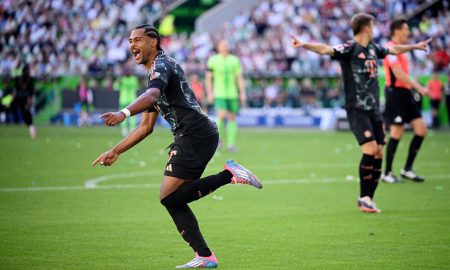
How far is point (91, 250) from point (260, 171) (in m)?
8.68

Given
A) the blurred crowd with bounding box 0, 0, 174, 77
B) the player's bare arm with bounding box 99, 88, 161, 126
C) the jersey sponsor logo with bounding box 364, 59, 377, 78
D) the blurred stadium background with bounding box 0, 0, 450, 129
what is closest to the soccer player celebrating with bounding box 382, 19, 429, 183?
the jersey sponsor logo with bounding box 364, 59, 377, 78

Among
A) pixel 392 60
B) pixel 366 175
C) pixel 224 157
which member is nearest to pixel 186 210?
pixel 366 175

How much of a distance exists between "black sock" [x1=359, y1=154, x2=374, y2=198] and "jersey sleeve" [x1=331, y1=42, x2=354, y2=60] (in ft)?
4.49

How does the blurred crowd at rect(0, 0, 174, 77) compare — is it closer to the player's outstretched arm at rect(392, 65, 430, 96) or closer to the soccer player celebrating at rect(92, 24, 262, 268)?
the player's outstretched arm at rect(392, 65, 430, 96)

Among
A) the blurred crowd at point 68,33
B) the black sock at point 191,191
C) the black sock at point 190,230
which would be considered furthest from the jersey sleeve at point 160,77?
the blurred crowd at point 68,33

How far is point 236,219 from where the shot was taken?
1082cm

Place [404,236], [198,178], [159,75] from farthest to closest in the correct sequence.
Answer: [404,236], [198,178], [159,75]

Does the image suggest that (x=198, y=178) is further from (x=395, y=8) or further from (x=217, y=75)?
(x=395, y=8)

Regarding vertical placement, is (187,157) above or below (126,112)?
below

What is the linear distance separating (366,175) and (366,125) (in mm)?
676

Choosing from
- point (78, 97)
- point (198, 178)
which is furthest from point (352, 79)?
point (78, 97)

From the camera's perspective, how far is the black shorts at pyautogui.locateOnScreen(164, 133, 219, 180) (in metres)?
7.60

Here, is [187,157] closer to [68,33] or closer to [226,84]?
[226,84]

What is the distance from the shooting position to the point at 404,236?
9.51 metres
